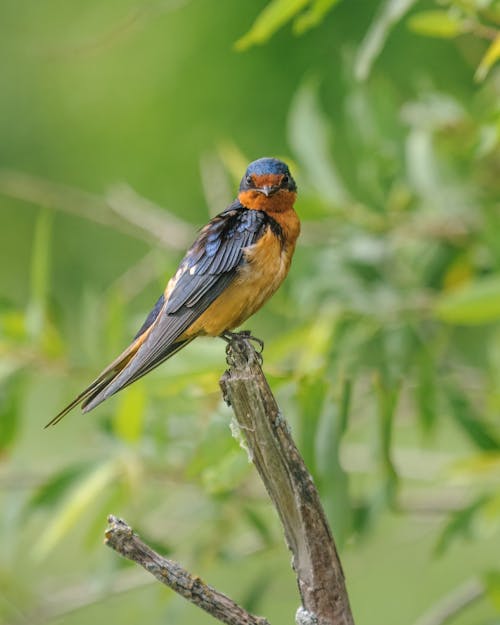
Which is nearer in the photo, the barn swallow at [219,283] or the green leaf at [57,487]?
the barn swallow at [219,283]

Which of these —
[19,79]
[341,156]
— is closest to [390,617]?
[341,156]

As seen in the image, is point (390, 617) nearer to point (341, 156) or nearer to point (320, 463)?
point (341, 156)

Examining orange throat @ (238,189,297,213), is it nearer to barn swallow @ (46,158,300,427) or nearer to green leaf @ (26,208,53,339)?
barn swallow @ (46,158,300,427)

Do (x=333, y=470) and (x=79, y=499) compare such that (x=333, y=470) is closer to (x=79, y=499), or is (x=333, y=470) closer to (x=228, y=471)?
(x=228, y=471)

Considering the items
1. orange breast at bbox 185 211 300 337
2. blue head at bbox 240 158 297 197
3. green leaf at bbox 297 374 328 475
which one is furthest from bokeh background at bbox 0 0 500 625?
blue head at bbox 240 158 297 197

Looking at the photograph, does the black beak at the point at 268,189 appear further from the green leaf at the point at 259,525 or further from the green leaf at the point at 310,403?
the green leaf at the point at 259,525

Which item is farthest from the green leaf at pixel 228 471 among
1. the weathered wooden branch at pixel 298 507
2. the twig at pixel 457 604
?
the twig at pixel 457 604

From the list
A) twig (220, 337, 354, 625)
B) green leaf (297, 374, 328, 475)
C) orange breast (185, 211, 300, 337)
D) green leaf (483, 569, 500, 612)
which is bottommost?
twig (220, 337, 354, 625)

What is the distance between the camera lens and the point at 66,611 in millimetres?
4074

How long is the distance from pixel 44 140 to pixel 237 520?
3.62 meters

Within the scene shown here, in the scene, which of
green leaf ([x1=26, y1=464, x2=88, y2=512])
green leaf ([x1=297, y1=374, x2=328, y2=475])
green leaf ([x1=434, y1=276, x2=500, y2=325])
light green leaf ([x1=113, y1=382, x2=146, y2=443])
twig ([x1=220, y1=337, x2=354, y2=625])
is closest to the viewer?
twig ([x1=220, y1=337, x2=354, y2=625])

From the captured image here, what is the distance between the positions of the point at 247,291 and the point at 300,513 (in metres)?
0.81

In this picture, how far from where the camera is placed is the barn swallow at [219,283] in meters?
2.93

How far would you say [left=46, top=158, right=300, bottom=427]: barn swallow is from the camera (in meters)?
2.93
